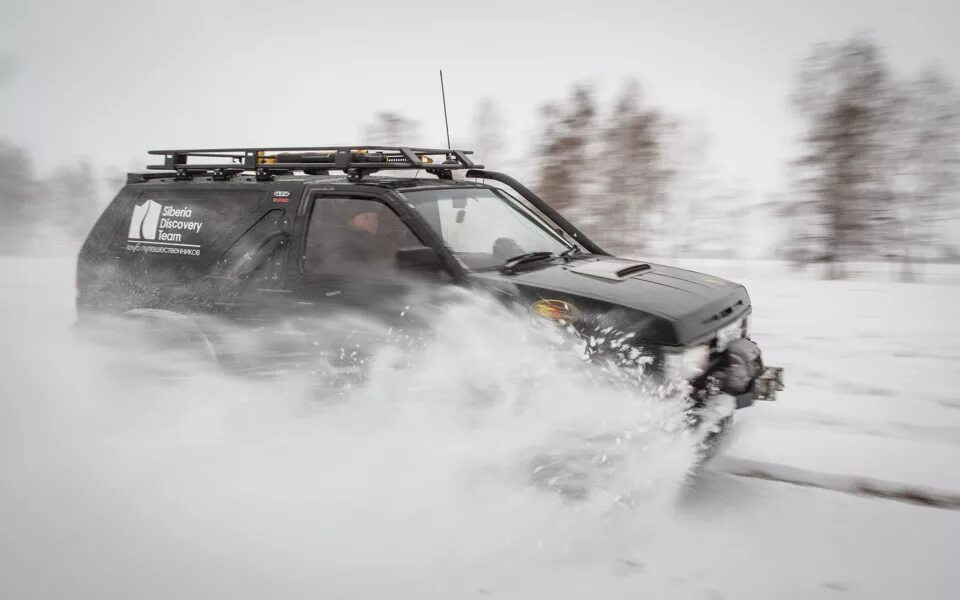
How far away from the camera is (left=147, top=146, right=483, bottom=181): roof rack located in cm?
451

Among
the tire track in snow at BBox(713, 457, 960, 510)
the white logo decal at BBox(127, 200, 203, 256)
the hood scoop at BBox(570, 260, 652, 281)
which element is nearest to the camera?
the tire track in snow at BBox(713, 457, 960, 510)

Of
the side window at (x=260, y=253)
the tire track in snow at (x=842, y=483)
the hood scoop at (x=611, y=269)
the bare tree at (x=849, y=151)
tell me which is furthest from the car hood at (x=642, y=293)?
the bare tree at (x=849, y=151)

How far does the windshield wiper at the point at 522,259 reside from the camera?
4047 millimetres

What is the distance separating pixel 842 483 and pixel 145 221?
4.49 metres

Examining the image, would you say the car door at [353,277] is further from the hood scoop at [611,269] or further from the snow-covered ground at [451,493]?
the hood scoop at [611,269]

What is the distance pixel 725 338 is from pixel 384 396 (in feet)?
6.02

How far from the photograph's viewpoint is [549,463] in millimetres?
3592

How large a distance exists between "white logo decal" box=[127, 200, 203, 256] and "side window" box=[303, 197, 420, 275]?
2.92 ft

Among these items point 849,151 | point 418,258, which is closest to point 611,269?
point 418,258

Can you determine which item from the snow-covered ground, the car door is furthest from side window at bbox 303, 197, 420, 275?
the snow-covered ground

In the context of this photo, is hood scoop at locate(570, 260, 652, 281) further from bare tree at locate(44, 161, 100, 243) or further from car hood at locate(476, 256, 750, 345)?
bare tree at locate(44, 161, 100, 243)

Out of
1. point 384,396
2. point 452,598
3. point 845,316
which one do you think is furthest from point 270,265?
point 845,316

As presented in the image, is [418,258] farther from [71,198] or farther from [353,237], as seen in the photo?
[71,198]

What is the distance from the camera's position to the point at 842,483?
3.86 meters
